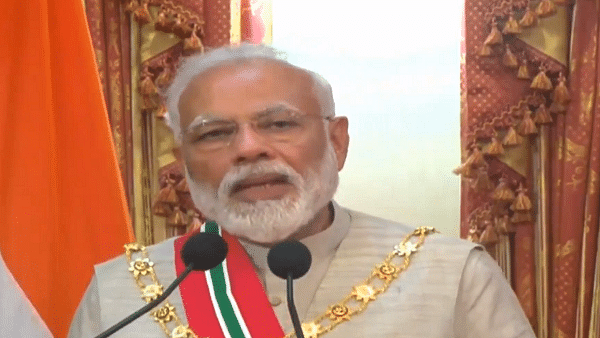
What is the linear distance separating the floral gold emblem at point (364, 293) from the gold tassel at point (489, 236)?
76 cm

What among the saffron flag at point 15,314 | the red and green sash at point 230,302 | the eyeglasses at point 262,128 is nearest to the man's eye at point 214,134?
the eyeglasses at point 262,128

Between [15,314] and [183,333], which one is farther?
[15,314]

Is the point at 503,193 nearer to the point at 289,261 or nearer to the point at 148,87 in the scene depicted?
the point at 148,87

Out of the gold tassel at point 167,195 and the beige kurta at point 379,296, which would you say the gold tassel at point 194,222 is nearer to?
the gold tassel at point 167,195

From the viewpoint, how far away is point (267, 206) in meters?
1.50

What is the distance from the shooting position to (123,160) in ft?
7.59

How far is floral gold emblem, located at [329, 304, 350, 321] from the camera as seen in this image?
59.9 inches

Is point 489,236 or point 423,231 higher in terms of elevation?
point 423,231

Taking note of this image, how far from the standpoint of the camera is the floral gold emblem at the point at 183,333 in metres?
1.52

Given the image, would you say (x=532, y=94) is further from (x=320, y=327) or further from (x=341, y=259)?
(x=320, y=327)

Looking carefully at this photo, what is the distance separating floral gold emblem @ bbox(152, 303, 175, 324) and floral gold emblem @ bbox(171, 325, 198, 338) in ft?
0.11

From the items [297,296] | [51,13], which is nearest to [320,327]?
[297,296]

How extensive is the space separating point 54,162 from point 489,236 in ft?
3.80

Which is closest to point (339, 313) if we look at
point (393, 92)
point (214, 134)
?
point (214, 134)
